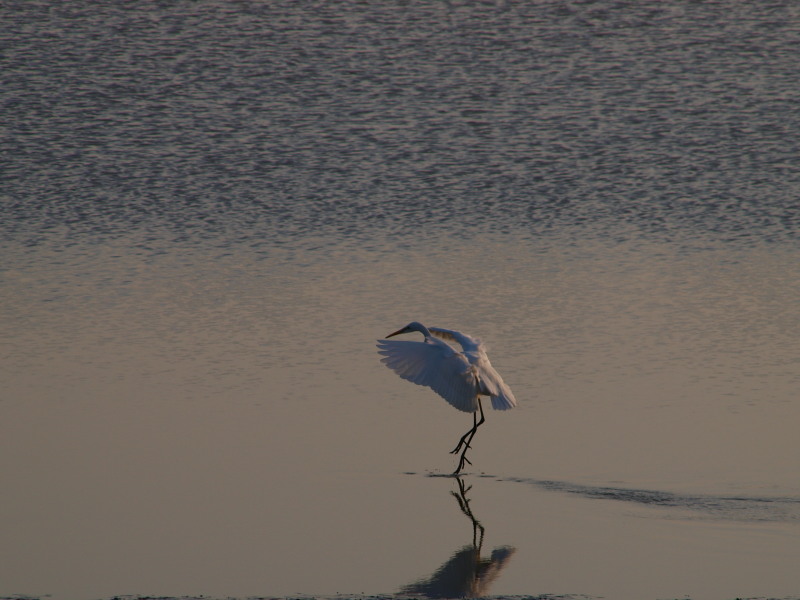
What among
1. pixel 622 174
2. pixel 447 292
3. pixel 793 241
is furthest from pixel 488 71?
pixel 447 292

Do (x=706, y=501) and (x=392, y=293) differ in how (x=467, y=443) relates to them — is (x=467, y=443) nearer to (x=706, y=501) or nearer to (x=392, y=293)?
(x=706, y=501)

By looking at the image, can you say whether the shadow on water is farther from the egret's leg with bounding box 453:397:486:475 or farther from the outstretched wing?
the outstretched wing

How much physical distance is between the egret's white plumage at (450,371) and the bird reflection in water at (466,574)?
1962 millimetres

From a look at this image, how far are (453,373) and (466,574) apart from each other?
9.69 feet

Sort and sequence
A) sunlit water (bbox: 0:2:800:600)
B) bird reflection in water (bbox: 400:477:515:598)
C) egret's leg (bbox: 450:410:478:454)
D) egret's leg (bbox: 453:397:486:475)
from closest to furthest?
bird reflection in water (bbox: 400:477:515:598) → sunlit water (bbox: 0:2:800:600) → egret's leg (bbox: 453:397:486:475) → egret's leg (bbox: 450:410:478:454)

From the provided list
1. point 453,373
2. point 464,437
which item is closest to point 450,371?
point 453,373

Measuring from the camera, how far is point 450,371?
12.8m

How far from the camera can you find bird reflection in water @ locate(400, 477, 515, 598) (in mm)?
9695

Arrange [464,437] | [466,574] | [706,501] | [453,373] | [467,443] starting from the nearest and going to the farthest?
1. [466,574]
2. [706,501]
3. [464,437]
4. [467,443]
5. [453,373]

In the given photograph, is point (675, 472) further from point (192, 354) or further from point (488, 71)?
point (488, 71)

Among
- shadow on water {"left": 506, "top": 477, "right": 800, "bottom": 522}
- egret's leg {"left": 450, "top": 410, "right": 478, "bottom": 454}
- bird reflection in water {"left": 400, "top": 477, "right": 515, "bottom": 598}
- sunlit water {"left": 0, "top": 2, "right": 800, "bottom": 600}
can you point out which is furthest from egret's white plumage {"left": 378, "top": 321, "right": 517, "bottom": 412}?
bird reflection in water {"left": 400, "top": 477, "right": 515, "bottom": 598}

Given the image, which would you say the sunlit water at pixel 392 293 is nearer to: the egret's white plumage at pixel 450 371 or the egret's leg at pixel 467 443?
the egret's leg at pixel 467 443

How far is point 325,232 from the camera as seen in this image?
22188 millimetres

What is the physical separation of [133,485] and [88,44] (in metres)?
22.3
